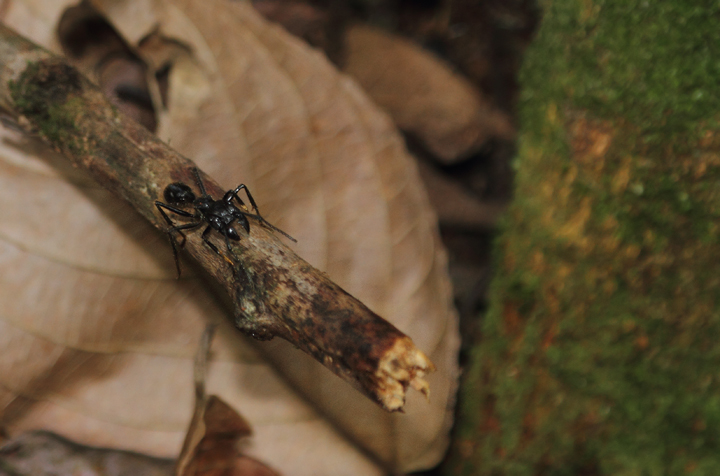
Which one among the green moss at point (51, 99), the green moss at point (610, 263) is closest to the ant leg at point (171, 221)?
the green moss at point (51, 99)

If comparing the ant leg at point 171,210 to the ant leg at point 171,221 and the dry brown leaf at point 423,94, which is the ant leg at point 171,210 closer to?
the ant leg at point 171,221

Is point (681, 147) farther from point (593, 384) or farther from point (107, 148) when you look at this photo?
point (107, 148)

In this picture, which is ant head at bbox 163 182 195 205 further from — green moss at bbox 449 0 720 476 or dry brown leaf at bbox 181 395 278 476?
green moss at bbox 449 0 720 476

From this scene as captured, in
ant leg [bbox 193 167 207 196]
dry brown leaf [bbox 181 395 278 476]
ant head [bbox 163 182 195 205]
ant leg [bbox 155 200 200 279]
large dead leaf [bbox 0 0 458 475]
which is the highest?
ant leg [bbox 193 167 207 196]

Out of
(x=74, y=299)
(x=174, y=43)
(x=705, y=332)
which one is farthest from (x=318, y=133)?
(x=705, y=332)

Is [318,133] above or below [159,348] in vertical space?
above

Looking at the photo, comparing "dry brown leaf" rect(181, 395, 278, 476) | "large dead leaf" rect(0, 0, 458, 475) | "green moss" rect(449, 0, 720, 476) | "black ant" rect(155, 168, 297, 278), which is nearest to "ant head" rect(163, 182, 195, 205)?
"black ant" rect(155, 168, 297, 278)
